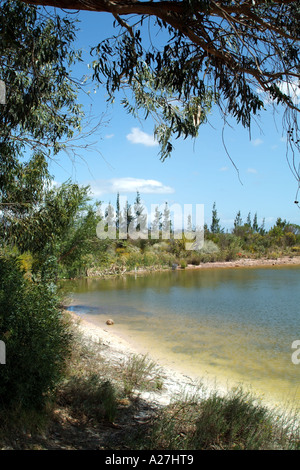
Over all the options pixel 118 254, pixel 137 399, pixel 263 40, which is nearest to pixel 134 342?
pixel 137 399

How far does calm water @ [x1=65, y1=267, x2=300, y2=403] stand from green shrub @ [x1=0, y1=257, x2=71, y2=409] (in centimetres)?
297

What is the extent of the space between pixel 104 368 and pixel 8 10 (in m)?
3.90

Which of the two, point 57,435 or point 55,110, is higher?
point 55,110

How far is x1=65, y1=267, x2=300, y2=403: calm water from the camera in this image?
5.86 m

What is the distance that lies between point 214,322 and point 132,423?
608cm

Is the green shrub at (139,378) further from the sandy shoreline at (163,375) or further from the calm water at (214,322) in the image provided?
the calm water at (214,322)

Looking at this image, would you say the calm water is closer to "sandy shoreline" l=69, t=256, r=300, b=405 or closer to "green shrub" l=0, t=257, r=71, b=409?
"sandy shoreline" l=69, t=256, r=300, b=405

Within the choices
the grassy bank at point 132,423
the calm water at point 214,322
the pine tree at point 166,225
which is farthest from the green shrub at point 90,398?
the pine tree at point 166,225

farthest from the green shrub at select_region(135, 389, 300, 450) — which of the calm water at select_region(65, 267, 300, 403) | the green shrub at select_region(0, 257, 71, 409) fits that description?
the calm water at select_region(65, 267, 300, 403)

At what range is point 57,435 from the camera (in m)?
2.96

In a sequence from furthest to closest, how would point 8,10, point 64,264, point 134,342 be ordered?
point 64,264
point 134,342
point 8,10

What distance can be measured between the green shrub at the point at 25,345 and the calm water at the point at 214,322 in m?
2.97
